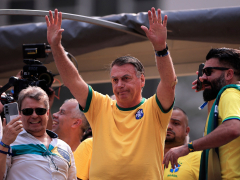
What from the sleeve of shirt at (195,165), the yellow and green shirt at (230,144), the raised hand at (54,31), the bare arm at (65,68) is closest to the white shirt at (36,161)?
the bare arm at (65,68)

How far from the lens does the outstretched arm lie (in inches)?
99.4

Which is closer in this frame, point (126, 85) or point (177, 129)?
point (126, 85)

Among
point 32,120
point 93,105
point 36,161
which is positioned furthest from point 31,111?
point 93,105

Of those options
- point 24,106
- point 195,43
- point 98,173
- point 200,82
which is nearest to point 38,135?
point 24,106

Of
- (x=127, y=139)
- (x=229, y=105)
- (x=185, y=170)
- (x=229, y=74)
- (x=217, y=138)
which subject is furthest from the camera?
(x=185, y=170)

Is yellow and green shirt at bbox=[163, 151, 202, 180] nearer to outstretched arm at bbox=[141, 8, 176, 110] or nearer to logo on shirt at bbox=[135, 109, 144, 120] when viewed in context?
logo on shirt at bbox=[135, 109, 144, 120]

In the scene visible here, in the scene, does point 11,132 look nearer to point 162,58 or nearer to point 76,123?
point 162,58

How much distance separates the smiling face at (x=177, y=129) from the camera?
12.6ft

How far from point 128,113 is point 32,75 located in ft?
4.27

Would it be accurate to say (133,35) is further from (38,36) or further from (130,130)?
(130,130)

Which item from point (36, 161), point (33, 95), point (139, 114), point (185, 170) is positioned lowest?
point (185, 170)

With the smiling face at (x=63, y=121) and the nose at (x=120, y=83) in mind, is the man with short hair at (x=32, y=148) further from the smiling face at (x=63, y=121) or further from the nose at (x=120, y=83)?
the smiling face at (x=63, y=121)

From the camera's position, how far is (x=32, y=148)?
285 cm

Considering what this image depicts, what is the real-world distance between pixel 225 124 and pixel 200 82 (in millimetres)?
855
